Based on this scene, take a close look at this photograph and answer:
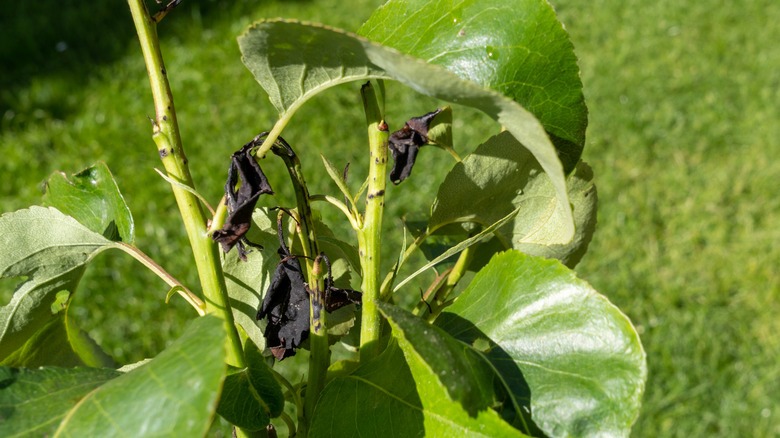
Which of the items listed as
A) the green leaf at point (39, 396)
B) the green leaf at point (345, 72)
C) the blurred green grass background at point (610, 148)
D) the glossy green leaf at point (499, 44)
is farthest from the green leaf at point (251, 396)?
the blurred green grass background at point (610, 148)

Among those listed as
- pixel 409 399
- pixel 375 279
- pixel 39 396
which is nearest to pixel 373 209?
pixel 375 279

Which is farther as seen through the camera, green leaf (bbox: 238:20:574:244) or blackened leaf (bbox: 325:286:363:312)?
blackened leaf (bbox: 325:286:363:312)

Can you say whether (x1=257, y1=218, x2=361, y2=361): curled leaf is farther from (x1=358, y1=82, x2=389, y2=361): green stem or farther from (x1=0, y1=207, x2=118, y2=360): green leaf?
(x1=0, y1=207, x2=118, y2=360): green leaf

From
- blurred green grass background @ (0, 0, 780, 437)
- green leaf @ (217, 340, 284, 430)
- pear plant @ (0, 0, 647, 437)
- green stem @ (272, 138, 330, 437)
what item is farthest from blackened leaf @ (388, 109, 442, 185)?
blurred green grass background @ (0, 0, 780, 437)

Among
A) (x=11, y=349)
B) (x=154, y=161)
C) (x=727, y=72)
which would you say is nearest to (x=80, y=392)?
(x=11, y=349)

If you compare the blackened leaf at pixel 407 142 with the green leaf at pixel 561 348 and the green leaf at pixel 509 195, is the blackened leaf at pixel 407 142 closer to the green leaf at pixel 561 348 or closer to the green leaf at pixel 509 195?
the green leaf at pixel 509 195

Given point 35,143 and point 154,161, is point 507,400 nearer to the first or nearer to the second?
point 154,161

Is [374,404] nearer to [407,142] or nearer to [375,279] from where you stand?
[375,279]

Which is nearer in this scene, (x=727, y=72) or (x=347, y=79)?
(x=347, y=79)
